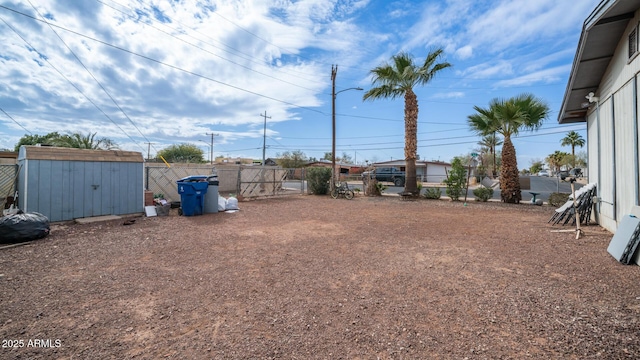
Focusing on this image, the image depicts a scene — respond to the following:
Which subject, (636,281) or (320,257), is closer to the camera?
(636,281)

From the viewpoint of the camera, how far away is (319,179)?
1711 cm

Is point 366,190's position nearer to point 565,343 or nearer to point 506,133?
point 506,133

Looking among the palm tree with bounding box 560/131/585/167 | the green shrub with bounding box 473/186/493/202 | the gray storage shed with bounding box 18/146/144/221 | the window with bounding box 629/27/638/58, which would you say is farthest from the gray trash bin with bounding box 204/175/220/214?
the palm tree with bounding box 560/131/585/167

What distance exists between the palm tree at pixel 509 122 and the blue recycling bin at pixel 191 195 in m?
12.5

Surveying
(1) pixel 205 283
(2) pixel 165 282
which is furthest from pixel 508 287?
(2) pixel 165 282

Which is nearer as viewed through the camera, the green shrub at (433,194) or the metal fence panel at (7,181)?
the metal fence panel at (7,181)

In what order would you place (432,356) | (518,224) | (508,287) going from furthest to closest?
(518,224) → (508,287) → (432,356)

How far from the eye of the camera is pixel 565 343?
7.52ft

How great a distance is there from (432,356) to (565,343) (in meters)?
1.15

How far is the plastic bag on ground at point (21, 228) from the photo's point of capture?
5551mm

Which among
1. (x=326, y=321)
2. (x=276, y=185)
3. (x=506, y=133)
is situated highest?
(x=506, y=133)

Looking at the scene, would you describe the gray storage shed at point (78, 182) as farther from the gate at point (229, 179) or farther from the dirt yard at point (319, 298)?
the gate at point (229, 179)

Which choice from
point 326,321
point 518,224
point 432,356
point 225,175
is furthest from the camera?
point 225,175

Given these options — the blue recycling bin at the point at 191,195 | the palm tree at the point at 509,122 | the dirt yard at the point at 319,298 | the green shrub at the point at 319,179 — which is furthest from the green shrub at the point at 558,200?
the blue recycling bin at the point at 191,195
